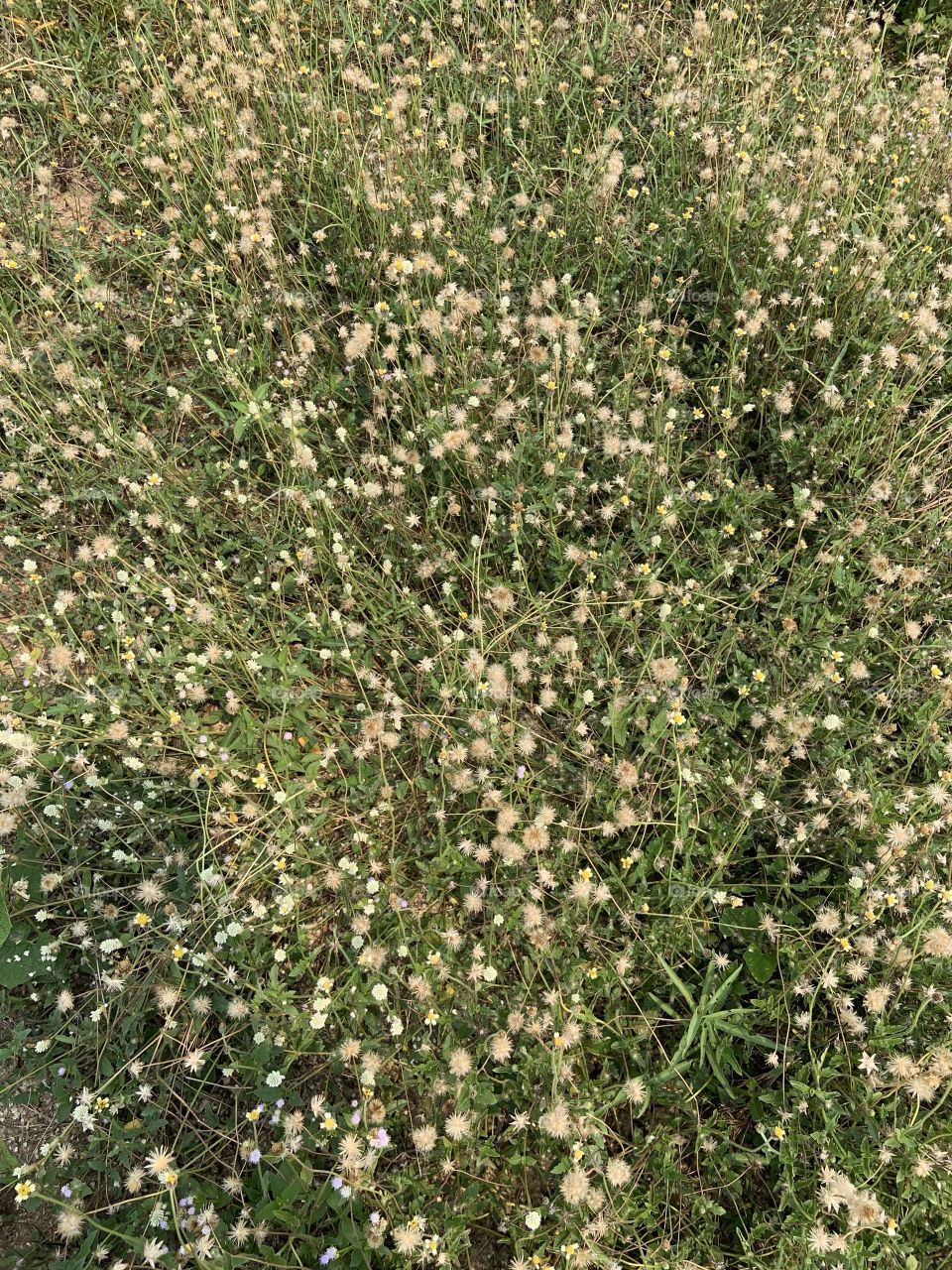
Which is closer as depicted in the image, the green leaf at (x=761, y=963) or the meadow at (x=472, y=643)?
the meadow at (x=472, y=643)

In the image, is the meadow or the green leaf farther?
the green leaf

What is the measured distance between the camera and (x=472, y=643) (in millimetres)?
2605

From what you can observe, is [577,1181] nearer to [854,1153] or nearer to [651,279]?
[854,1153]

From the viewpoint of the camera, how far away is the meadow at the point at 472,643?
1.94 m

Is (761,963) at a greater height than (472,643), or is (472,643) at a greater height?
(472,643)

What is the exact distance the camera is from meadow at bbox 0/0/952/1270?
1.94 m

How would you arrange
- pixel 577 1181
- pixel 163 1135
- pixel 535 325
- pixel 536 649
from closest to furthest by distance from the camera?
pixel 577 1181 < pixel 163 1135 < pixel 536 649 < pixel 535 325

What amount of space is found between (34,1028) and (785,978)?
86.5 inches

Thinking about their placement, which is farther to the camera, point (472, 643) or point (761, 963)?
point (472, 643)

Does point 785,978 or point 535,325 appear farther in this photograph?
point 535,325

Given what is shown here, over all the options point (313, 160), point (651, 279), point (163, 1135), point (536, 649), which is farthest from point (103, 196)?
point (163, 1135)

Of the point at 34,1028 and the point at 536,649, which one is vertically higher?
the point at 536,649

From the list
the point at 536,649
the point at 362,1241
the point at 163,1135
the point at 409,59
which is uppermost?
the point at 409,59

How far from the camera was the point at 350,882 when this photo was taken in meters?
2.27
